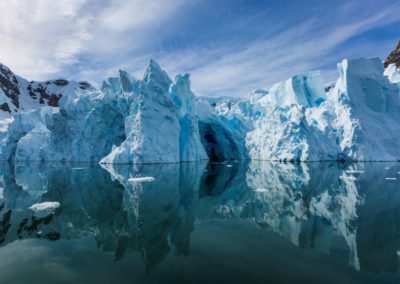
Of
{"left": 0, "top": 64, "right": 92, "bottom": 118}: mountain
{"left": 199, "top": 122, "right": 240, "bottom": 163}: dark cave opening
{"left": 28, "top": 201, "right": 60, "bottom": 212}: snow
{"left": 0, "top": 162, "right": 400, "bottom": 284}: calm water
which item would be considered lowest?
{"left": 0, "top": 162, "right": 400, "bottom": 284}: calm water

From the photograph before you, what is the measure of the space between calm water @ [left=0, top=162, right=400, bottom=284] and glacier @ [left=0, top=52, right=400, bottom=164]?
12245 mm

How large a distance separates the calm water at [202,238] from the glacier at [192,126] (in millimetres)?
12245

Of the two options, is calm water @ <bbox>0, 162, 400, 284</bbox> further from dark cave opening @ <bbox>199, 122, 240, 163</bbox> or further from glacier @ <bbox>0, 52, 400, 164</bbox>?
dark cave opening @ <bbox>199, 122, 240, 163</bbox>

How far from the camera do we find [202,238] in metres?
5.47

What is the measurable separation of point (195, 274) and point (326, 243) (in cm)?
252

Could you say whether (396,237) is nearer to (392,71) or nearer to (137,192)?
(137,192)

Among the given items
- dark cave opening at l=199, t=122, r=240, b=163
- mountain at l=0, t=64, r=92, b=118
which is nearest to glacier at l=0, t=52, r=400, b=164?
dark cave opening at l=199, t=122, r=240, b=163

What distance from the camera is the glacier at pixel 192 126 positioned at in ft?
72.3

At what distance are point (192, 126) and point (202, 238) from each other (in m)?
19.8

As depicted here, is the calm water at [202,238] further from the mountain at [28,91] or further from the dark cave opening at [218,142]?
the mountain at [28,91]

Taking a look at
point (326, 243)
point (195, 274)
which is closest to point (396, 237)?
point (326, 243)

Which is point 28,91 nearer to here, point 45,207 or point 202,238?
point 45,207

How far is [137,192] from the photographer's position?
9.81m

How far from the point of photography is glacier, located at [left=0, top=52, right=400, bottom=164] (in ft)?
72.3
